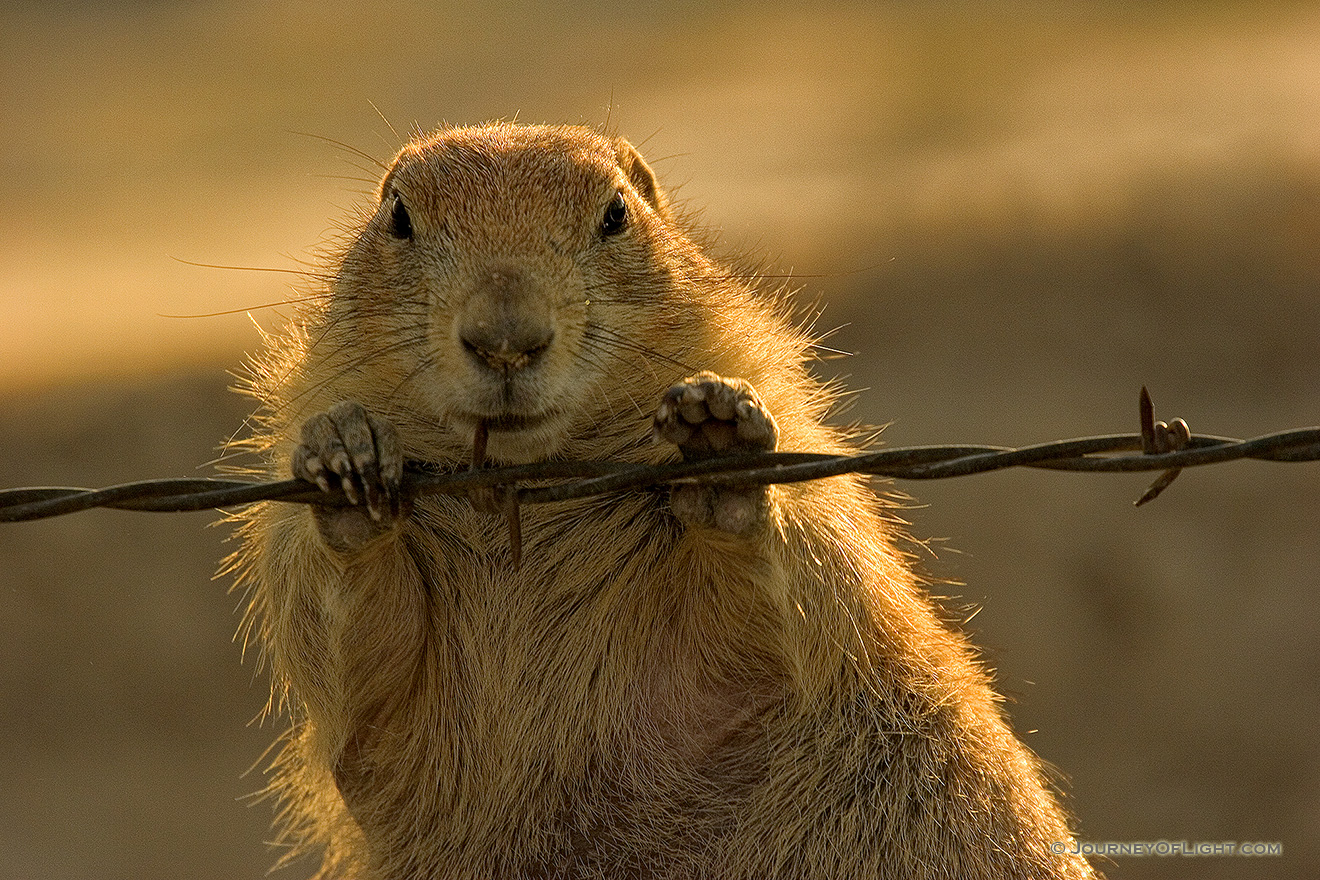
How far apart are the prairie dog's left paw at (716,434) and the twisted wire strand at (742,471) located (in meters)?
0.08

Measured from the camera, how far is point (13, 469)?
44.5 feet

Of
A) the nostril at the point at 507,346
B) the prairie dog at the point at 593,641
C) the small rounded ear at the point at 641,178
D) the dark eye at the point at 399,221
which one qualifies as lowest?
the prairie dog at the point at 593,641

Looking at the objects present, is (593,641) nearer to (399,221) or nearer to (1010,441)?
(399,221)

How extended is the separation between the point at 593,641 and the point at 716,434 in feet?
4.13

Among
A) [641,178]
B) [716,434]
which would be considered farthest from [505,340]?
[641,178]

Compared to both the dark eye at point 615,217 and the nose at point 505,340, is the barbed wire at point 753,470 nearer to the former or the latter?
the nose at point 505,340

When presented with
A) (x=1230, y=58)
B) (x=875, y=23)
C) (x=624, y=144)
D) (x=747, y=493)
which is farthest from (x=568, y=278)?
(x=875, y=23)

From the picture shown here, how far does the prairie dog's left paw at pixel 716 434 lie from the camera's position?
11.7 ft

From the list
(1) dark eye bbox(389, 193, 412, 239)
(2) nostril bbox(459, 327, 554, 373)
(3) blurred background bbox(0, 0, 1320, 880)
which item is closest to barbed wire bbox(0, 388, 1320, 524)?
(2) nostril bbox(459, 327, 554, 373)

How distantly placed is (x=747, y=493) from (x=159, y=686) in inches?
450

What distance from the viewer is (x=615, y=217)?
4859 millimetres

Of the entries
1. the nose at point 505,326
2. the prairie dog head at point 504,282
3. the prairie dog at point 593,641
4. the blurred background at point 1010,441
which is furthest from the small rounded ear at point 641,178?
the blurred background at point 1010,441

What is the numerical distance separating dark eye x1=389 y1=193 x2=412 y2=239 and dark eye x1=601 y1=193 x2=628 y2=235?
697 millimetres

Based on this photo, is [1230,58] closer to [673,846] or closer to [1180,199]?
[1180,199]
